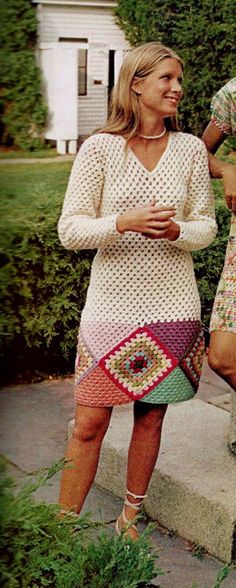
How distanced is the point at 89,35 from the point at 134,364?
71.2ft

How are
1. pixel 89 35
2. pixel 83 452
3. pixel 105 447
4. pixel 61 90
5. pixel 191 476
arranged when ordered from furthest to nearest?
1. pixel 89 35
2. pixel 61 90
3. pixel 105 447
4. pixel 191 476
5. pixel 83 452

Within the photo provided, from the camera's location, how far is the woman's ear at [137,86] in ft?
10.1

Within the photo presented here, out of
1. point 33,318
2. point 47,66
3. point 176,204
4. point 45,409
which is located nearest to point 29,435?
point 45,409

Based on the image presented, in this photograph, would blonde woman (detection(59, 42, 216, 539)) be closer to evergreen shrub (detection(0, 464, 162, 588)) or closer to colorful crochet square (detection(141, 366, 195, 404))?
colorful crochet square (detection(141, 366, 195, 404))

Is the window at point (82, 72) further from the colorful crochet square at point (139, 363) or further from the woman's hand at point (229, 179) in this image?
the colorful crochet square at point (139, 363)

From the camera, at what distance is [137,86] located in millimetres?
3084

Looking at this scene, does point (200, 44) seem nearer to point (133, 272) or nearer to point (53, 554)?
point (133, 272)

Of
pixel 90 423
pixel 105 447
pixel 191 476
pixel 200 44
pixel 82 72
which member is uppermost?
pixel 90 423

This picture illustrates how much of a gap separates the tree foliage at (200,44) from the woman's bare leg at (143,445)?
42.1 feet

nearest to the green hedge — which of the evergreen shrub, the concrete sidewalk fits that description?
the concrete sidewalk

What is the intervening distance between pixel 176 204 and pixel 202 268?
2.99 meters

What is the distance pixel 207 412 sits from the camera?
14.5 feet

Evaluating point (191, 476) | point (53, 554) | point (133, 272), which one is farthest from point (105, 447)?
point (53, 554)

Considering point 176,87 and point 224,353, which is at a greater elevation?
point 176,87
